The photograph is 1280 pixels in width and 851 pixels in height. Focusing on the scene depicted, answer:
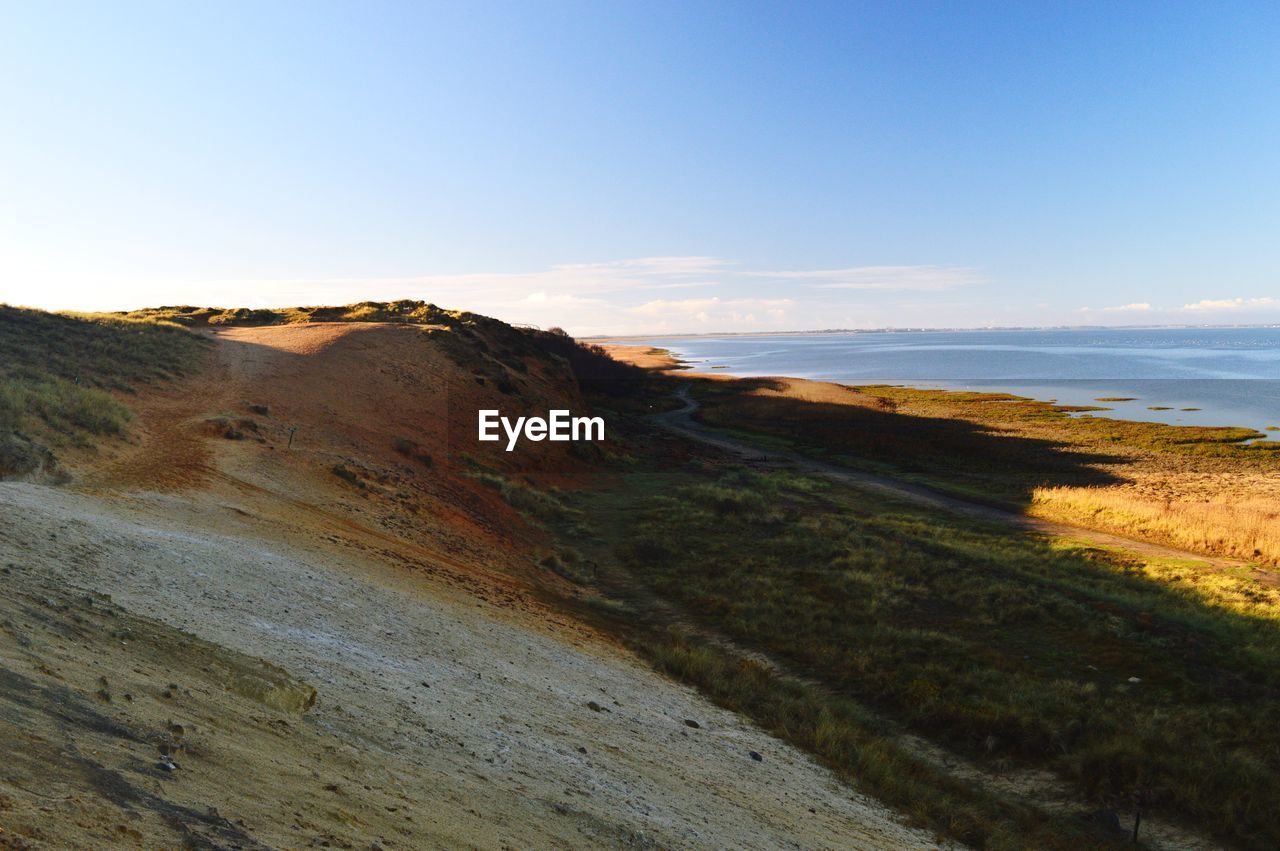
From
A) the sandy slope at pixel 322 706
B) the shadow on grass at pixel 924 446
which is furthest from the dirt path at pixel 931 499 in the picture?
the sandy slope at pixel 322 706

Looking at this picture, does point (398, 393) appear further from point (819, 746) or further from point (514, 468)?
point (819, 746)

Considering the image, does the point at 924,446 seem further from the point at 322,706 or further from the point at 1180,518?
the point at 322,706

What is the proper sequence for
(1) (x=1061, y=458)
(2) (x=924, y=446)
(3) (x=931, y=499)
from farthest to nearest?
(2) (x=924, y=446), (1) (x=1061, y=458), (3) (x=931, y=499)

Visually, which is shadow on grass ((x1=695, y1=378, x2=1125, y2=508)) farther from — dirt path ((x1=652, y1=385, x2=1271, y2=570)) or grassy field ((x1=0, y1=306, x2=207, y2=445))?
grassy field ((x1=0, y1=306, x2=207, y2=445))

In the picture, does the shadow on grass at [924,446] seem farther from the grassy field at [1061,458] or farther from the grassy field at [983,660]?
the grassy field at [983,660]

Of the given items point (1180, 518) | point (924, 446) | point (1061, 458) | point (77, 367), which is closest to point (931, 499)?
point (1180, 518)

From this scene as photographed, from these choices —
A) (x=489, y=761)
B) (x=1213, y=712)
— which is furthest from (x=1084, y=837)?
(x=489, y=761)
